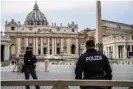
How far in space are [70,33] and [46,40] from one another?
9.81 m

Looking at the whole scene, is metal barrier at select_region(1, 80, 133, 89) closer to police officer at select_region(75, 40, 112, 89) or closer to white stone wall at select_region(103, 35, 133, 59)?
police officer at select_region(75, 40, 112, 89)

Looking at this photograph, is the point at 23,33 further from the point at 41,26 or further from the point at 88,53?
the point at 88,53

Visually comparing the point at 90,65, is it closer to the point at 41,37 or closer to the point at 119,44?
the point at 119,44

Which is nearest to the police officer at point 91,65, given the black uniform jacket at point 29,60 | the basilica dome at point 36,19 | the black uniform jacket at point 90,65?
the black uniform jacket at point 90,65

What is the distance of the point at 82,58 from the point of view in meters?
5.63

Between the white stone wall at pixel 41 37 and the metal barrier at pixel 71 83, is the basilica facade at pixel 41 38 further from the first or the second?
the metal barrier at pixel 71 83

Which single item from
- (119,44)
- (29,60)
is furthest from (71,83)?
(119,44)

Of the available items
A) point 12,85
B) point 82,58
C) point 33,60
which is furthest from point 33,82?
point 33,60

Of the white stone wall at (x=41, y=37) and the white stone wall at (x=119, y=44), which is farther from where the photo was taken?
the white stone wall at (x=41, y=37)

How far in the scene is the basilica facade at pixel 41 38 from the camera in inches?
5113

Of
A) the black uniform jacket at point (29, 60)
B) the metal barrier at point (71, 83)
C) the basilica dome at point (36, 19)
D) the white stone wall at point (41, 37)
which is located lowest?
the metal barrier at point (71, 83)

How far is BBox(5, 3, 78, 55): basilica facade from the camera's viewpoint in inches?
5113

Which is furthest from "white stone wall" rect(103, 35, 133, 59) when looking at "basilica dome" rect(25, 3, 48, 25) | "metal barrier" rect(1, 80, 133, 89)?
"metal barrier" rect(1, 80, 133, 89)

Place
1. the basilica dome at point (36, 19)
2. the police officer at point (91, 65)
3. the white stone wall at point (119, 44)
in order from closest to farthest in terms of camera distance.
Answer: the police officer at point (91, 65), the white stone wall at point (119, 44), the basilica dome at point (36, 19)
